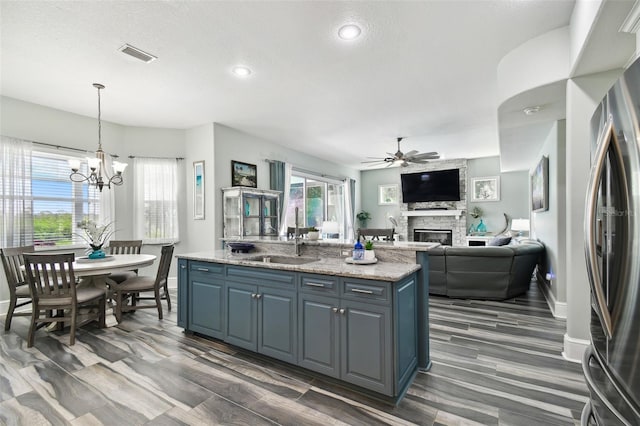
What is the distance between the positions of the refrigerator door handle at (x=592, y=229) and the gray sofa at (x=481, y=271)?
3.66 meters

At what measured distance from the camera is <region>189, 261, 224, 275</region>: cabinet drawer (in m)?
3.03

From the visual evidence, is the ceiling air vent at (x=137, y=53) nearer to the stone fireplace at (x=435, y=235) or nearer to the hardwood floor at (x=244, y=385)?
the hardwood floor at (x=244, y=385)

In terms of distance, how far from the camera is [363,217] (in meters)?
10.1

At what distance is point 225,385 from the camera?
235cm

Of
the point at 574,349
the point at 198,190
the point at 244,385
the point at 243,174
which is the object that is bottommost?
the point at 244,385

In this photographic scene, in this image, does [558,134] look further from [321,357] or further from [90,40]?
[90,40]

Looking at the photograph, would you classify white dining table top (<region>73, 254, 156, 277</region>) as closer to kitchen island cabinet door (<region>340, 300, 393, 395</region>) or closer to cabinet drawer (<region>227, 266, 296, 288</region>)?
cabinet drawer (<region>227, 266, 296, 288</region>)

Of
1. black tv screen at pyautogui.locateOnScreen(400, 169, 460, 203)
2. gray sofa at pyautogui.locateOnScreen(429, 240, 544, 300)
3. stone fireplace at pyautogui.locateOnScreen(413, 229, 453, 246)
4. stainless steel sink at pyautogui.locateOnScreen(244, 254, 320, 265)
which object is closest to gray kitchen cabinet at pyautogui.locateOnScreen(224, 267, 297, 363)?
stainless steel sink at pyautogui.locateOnScreen(244, 254, 320, 265)

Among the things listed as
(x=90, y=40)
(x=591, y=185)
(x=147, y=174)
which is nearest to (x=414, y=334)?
(x=591, y=185)

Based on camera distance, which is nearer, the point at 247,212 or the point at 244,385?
the point at 244,385

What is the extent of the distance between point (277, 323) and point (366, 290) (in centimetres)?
92

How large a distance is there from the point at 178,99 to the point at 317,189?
493 centimetres

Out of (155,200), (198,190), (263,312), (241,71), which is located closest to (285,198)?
(198,190)

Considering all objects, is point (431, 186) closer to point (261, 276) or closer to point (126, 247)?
point (261, 276)
